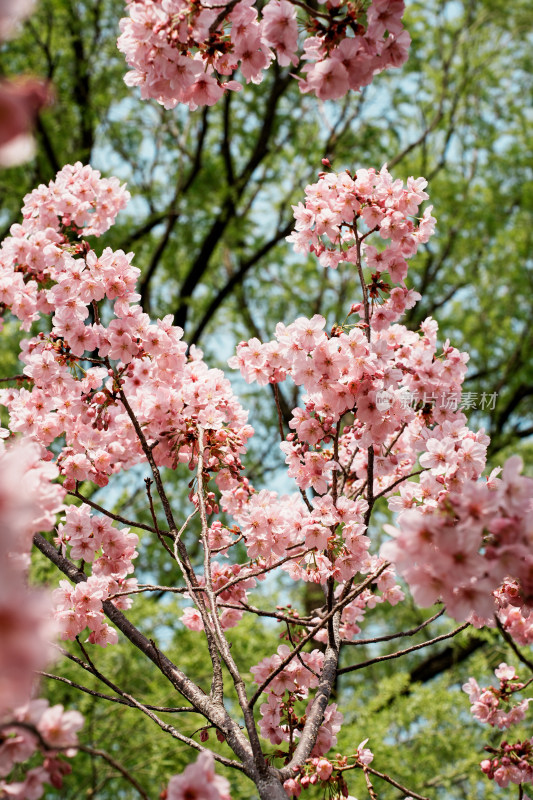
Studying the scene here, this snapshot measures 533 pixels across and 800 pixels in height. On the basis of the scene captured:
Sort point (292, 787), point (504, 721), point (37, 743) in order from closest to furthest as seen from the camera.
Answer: point (37, 743)
point (292, 787)
point (504, 721)

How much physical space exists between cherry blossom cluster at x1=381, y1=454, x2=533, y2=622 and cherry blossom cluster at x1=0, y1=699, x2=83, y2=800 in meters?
0.74

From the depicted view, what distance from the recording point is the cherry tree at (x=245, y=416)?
2.01 metres

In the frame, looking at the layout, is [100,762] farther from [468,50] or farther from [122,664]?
[468,50]

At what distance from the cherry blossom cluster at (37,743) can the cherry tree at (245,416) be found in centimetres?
41

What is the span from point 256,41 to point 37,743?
208 centimetres

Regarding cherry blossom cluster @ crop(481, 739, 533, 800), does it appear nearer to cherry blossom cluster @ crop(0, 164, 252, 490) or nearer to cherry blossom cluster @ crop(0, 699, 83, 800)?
cherry blossom cluster @ crop(0, 164, 252, 490)

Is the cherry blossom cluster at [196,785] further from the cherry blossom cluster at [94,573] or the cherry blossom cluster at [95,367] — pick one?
the cherry blossom cluster at [95,367]

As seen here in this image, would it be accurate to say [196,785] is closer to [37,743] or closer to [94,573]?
[37,743]

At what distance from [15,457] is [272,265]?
823cm

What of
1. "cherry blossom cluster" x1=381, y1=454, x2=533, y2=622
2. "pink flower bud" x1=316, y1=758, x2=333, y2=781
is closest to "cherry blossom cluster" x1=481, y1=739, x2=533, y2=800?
"pink flower bud" x1=316, y1=758, x2=333, y2=781

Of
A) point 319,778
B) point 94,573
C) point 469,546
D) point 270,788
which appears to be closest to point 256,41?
point 469,546

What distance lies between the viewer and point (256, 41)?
2152mm

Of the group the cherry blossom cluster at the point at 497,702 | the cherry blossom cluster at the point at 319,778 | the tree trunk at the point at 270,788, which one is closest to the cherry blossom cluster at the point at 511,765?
the cherry blossom cluster at the point at 497,702

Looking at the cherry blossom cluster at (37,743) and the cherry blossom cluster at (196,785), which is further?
the cherry blossom cluster at (196,785)
